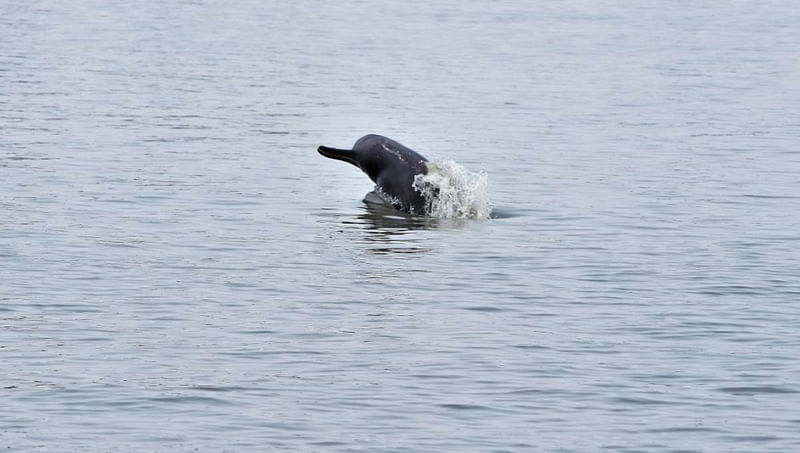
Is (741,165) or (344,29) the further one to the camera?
(344,29)

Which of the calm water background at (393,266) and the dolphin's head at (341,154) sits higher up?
the dolphin's head at (341,154)

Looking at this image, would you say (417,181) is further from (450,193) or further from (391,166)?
(391,166)

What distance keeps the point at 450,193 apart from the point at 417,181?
58cm

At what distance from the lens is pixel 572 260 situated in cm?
2291

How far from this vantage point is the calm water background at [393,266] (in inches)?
604

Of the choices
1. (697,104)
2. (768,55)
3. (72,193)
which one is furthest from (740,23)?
(72,193)

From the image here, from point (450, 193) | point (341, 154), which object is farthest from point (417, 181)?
point (341, 154)

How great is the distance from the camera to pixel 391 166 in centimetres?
2736

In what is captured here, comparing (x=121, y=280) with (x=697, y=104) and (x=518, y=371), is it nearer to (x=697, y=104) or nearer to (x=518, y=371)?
(x=518, y=371)

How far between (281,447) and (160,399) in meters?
1.75

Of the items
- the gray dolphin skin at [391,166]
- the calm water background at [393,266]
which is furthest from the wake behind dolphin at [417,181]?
the calm water background at [393,266]

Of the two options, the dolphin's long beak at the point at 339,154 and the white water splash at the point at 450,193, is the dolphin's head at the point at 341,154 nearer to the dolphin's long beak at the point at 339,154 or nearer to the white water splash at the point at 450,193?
the dolphin's long beak at the point at 339,154

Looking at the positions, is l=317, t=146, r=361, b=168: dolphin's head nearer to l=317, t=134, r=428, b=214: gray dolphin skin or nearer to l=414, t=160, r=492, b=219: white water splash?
l=317, t=134, r=428, b=214: gray dolphin skin

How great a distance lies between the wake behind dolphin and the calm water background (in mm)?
576
